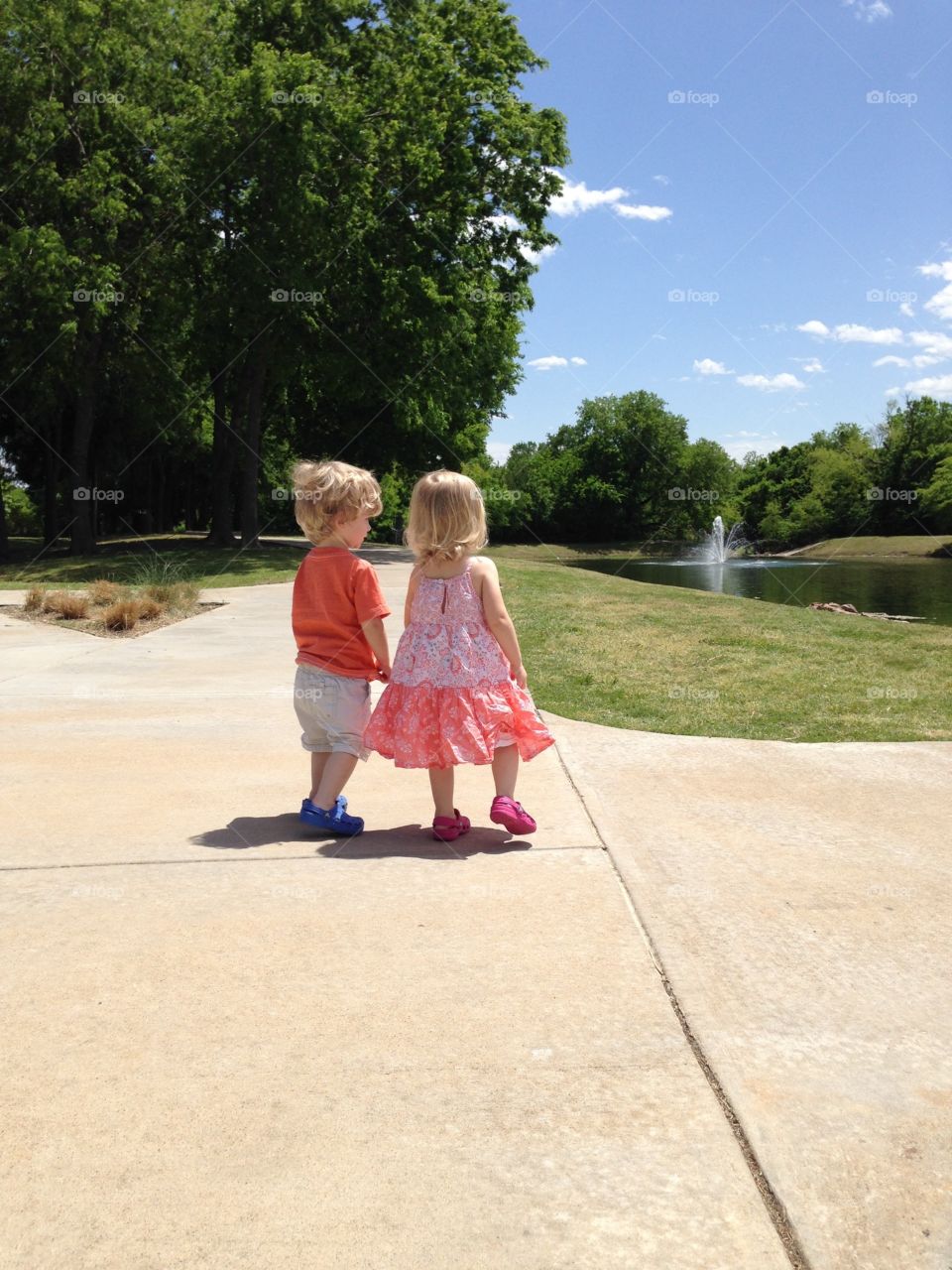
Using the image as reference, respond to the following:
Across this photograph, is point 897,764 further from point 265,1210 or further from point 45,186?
point 45,186

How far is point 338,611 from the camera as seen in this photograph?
4312mm

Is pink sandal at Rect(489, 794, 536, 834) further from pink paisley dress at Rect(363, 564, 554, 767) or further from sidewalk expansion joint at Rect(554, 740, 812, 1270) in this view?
sidewalk expansion joint at Rect(554, 740, 812, 1270)

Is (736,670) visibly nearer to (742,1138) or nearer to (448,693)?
(448,693)

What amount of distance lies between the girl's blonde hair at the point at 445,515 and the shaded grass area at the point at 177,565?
1261 centimetres

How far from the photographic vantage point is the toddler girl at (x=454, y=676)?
4043mm

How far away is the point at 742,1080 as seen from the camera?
2.38 m

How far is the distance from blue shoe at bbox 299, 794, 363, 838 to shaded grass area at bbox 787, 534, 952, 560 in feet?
191

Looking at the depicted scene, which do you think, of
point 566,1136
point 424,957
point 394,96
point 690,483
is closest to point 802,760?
point 424,957

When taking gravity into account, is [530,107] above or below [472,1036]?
above

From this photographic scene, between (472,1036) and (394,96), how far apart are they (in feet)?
86.2

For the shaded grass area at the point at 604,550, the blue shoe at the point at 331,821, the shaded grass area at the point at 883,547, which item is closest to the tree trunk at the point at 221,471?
the blue shoe at the point at 331,821

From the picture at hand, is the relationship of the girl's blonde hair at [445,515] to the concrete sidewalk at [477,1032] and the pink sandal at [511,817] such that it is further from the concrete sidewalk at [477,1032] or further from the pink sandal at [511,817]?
the concrete sidewalk at [477,1032]

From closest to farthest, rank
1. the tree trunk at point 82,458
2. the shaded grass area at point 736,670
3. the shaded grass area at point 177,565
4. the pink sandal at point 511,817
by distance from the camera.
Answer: the pink sandal at point 511,817, the shaded grass area at point 736,670, the shaded grass area at point 177,565, the tree trunk at point 82,458

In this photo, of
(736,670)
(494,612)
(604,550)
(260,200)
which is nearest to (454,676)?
(494,612)
